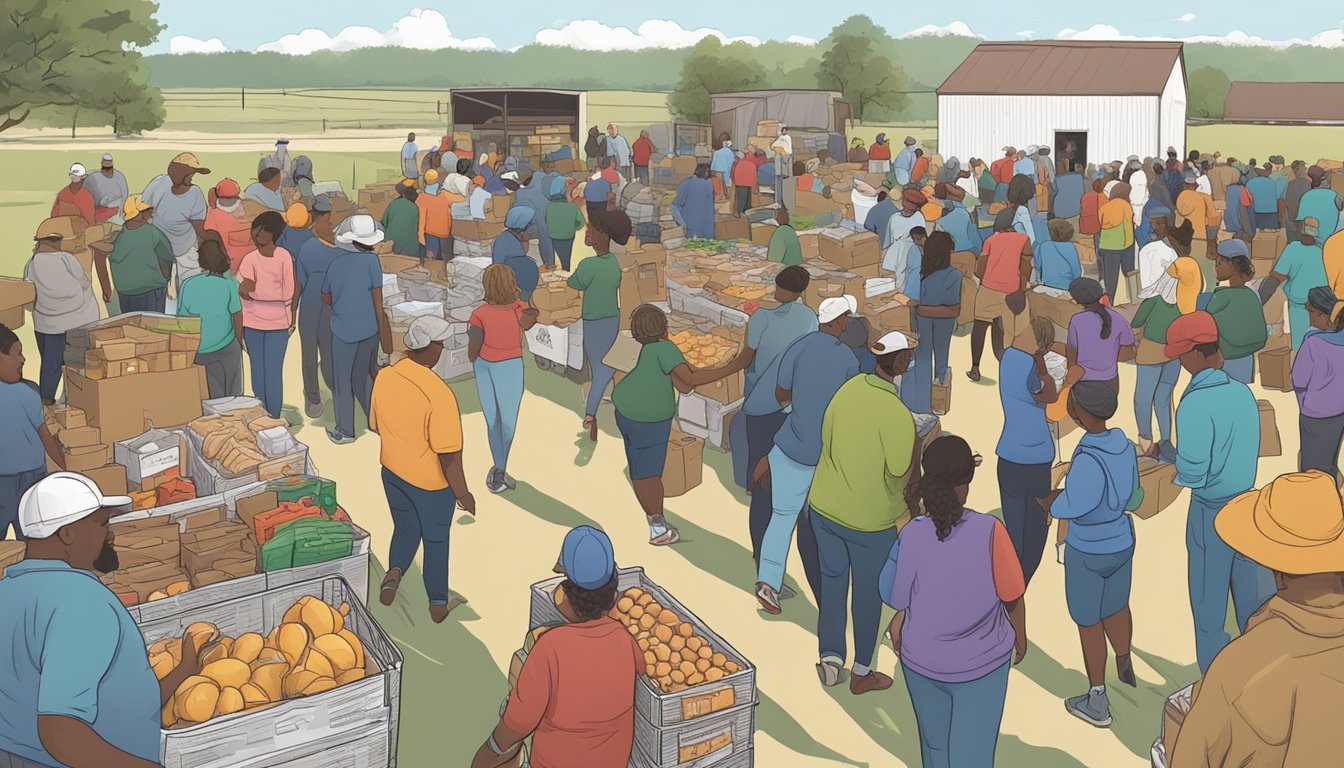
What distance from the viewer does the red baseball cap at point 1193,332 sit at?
5.81 meters

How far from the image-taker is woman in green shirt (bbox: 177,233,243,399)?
8.94m

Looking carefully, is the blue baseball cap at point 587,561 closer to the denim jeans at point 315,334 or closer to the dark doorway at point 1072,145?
the denim jeans at point 315,334

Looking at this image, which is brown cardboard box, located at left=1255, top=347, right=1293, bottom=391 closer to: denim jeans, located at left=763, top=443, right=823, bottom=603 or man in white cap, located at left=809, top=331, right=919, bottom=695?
denim jeans, located at left=763, top=443, right=823, bottom=603

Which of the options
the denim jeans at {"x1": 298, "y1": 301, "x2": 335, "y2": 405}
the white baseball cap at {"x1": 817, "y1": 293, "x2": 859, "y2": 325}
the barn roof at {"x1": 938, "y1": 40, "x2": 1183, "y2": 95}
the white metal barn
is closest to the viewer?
the white baseball cap at {"x1": 817, "y1": 293, "x2": 859, "y2": 325}

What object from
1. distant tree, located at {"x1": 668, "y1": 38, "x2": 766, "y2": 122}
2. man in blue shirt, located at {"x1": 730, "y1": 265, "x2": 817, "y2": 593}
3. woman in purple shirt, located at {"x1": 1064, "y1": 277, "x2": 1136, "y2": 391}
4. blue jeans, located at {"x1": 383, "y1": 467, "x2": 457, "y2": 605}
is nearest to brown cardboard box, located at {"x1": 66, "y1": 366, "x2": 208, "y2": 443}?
blue jeans, located at {"x1": 383, "y1": 467, "x2": 457, "y2": 605}

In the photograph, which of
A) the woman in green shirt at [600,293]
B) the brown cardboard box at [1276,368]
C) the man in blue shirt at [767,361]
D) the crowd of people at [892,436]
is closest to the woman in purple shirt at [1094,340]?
the crowd of people at [892,436]

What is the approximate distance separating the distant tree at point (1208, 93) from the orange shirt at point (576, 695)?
117790mm

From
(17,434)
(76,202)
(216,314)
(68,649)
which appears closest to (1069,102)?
(76,202)

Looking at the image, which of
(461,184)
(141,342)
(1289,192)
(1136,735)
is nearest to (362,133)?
(461,184)

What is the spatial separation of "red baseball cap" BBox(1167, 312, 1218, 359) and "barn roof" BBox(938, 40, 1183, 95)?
90.3 ft

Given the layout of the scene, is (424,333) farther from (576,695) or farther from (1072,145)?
(1072,145)

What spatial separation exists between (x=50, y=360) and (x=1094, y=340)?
8.51 meters

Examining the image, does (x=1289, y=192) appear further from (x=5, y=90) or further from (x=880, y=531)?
(x=5, y=90)

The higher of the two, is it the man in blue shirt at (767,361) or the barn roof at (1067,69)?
the barn roof at (1067,69)
